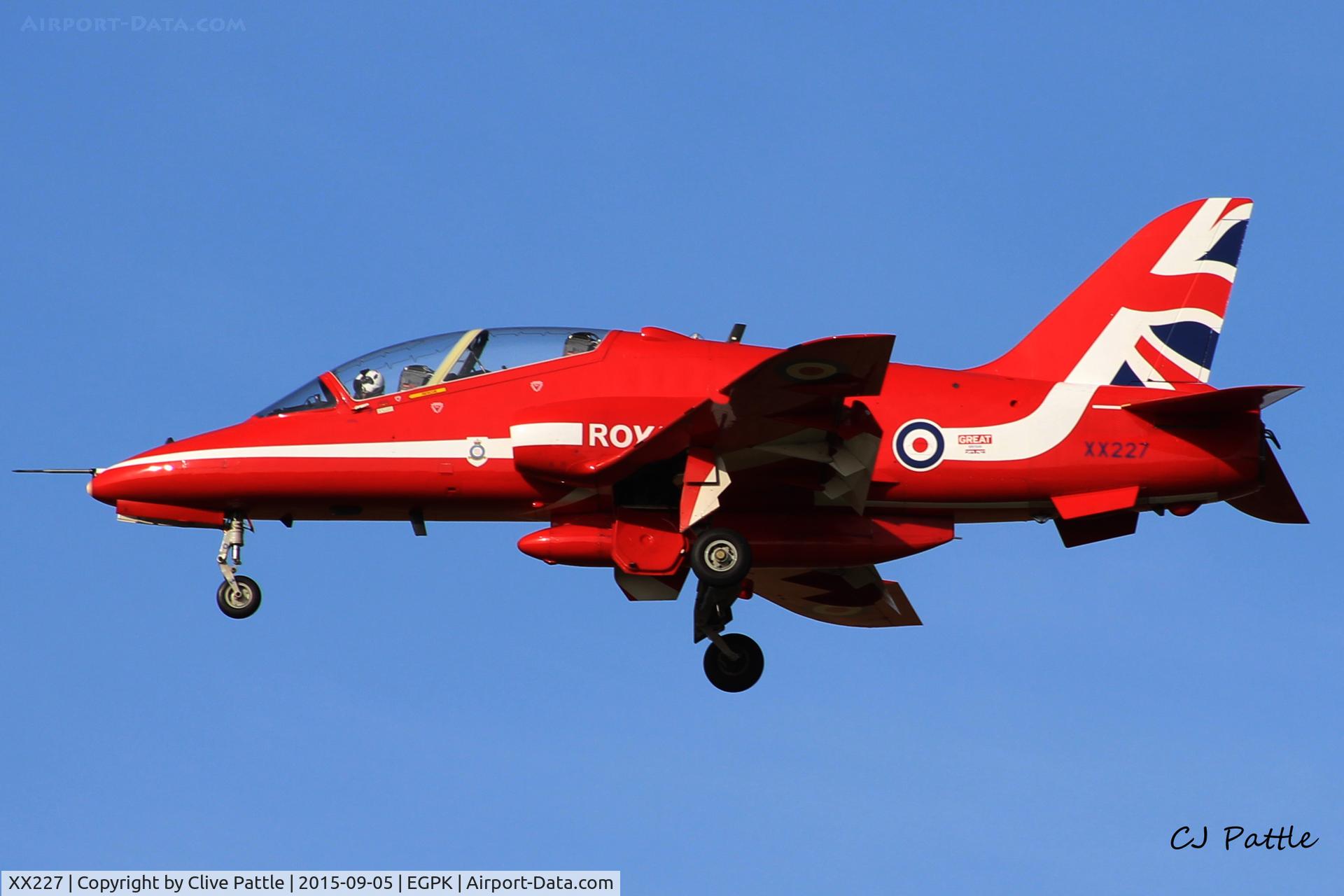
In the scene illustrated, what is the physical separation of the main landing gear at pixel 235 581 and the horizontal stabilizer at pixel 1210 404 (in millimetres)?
11837

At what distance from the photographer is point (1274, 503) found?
23031 millimetres

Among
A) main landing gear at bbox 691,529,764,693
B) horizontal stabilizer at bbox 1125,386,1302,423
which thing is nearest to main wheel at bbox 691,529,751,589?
main landing gear at bbox 691,529,764,693

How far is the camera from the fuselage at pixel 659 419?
22062mm

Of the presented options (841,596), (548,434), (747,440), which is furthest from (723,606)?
(548,434)

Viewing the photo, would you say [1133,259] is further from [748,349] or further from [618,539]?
[618,539]

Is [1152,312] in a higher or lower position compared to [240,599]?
higher

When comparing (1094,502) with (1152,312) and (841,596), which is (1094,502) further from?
(841,596)

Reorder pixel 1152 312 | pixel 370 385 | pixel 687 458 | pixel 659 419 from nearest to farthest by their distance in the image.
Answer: pixel 687 458 < pixel 659 419 < pixel 370 385 < pixel 1152 312

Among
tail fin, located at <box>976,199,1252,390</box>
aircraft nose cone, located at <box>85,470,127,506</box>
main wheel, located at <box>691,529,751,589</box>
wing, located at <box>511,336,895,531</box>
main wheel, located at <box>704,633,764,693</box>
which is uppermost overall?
tail fin, located at <box>976,199,1252,390</box>

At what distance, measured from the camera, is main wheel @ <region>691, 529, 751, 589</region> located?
2131 cm

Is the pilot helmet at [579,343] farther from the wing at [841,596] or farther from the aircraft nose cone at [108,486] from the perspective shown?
the aircraft nose cone at [108,486]

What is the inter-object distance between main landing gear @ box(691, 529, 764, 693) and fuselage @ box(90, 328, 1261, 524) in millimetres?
1603

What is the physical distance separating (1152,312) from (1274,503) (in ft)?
10.0

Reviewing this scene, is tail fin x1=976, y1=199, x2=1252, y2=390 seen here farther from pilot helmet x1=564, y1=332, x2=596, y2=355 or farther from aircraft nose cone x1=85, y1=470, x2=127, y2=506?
aircraft nose cone x1=85, y1=470, x2=127, y2=506
